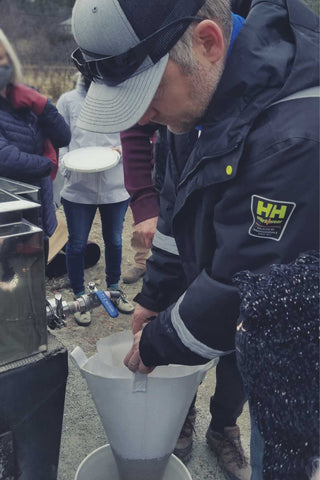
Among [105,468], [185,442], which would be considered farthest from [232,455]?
[105,468]

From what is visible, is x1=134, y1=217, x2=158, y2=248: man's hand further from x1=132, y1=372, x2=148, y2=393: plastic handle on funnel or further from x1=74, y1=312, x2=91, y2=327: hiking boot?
x1=74, y1=312, x2=91, y2=327: hiking boot

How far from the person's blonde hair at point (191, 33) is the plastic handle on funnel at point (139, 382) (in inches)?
33.4

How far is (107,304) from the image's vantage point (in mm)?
1384

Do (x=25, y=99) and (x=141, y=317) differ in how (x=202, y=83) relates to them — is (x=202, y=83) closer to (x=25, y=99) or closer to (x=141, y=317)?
(x=141, y=317)

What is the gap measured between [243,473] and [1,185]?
1.54 metres

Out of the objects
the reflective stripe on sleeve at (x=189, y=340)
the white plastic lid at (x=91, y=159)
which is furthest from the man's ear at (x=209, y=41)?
the white plastic lid at (x=91, y=159)

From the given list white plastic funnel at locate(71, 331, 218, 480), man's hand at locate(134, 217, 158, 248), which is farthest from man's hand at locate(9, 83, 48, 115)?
white plastic funnel at locate(71, 331, 218, 480)

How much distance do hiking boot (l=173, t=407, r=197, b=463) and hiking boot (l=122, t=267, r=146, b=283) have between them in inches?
70.9

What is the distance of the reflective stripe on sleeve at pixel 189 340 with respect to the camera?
122cm

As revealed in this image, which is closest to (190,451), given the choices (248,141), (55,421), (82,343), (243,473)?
(243,473)

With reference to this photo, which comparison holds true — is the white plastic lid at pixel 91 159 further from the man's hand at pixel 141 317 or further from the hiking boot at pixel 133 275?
the man's hand at pixel 141 317

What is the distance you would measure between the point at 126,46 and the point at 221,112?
277mm

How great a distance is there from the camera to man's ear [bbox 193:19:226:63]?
1.05 metres

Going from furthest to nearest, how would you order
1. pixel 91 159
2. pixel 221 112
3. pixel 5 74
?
1. pixel 91 159
2. pixel 5 74
3. pixel 221 112
